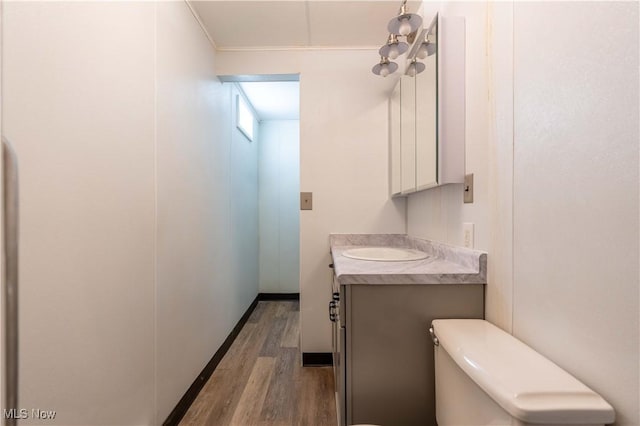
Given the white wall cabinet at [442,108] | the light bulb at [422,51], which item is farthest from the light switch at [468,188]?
the light bulb at [422,51]

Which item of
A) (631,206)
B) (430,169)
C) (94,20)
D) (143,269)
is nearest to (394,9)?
(430,169)

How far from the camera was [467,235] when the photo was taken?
1.16 metres

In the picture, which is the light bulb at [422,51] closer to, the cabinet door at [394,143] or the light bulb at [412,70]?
the light bulb at [412,70]

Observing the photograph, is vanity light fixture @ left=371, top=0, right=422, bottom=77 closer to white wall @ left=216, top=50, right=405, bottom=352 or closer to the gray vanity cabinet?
white wall @ left=216, top=50, right=405, bottom=352

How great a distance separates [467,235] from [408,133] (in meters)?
0.73

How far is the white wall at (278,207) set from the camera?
3.62 metres

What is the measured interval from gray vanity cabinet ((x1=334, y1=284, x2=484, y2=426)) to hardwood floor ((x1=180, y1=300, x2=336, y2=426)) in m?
0.63

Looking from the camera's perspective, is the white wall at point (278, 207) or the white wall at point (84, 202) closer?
the white wall at point (84, 202)

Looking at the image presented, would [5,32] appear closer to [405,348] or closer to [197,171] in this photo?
[197,171]

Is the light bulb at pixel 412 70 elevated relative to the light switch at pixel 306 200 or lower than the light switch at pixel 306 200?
elevated

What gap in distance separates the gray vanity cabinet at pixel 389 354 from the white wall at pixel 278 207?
265cm

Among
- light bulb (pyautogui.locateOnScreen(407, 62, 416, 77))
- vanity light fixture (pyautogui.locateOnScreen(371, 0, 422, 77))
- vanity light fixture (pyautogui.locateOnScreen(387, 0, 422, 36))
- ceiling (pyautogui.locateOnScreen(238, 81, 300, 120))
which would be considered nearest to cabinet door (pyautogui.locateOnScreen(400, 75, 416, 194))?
light bulb (pyautogui.locateOnScreen(407, 62, 416, 77))

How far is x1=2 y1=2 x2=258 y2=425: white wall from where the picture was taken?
748 mm

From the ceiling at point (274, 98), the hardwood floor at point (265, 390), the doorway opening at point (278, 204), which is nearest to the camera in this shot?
the hardwood floor at point (265, 390)
